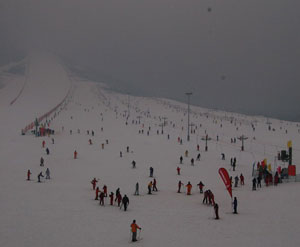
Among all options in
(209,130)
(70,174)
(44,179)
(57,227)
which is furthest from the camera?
(209,130)

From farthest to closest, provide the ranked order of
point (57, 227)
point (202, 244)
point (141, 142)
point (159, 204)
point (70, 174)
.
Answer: point (141, 142) → point (70, 174) → point (159, 204) → point (57, 227) → point (202, 244)

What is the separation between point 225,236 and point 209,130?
42.8 metres

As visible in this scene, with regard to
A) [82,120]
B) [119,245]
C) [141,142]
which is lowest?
[119,245]

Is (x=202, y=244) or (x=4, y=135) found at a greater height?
(x=4, y=135)

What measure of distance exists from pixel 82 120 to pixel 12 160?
100.0ft

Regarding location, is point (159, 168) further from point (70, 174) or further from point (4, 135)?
point (4, 135)

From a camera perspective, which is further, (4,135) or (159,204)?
(4,135)

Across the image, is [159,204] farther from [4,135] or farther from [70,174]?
[4,135]

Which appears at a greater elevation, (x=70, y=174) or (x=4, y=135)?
(x=4, y=135)

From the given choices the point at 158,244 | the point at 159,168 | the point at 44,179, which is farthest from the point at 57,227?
the point at 159,168

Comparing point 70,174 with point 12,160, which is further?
point 12,160

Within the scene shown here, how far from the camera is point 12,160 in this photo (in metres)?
25.3

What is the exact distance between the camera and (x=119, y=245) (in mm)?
9867

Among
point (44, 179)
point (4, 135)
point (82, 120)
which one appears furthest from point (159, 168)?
point (82, 120)
